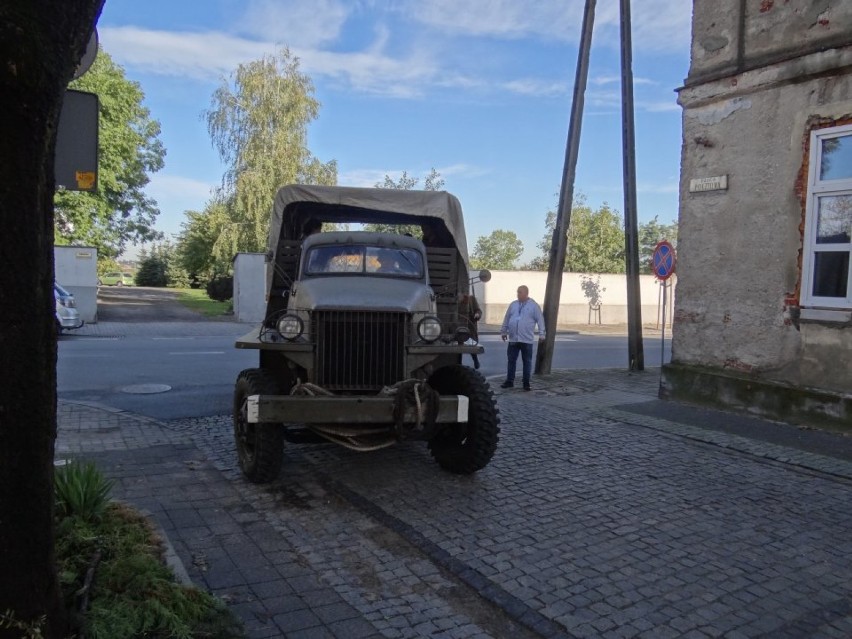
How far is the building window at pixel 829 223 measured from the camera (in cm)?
778

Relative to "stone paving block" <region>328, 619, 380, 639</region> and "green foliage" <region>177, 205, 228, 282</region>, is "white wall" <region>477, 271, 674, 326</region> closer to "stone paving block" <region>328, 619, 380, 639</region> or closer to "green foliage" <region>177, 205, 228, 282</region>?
"green foliage" <region>177, 205, 228, 282</region>

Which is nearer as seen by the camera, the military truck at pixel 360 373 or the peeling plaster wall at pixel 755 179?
the military truck at pixel 360 373

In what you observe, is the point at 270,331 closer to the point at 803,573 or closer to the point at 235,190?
the point at 803,573

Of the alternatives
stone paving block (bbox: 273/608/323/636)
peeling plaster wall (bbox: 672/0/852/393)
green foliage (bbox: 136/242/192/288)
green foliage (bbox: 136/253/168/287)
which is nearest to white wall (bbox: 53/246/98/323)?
peeling plaster wall (bbox: 672/0/852/393)

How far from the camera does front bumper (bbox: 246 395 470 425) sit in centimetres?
509

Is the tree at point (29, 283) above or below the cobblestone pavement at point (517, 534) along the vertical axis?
above

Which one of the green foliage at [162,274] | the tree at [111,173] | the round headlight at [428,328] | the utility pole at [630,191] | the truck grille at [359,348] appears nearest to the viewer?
the truck grille at [359,348]

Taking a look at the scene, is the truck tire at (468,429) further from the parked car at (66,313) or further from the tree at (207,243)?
the tree at (207,243)

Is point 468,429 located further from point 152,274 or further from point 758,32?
point 152,274

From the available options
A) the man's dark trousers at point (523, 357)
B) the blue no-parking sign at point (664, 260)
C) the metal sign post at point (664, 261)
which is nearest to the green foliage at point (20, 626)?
the man's dark trousers at point (523, 357)

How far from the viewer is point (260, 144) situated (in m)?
37.9

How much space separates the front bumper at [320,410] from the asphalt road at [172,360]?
13.0 feet

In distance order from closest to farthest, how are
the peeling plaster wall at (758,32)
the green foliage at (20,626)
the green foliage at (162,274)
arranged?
the green foliage at (20,626), the peeling plaster wall at (758,32), the green foliage at (162,274)

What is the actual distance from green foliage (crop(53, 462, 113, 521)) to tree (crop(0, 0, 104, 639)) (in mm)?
1387
